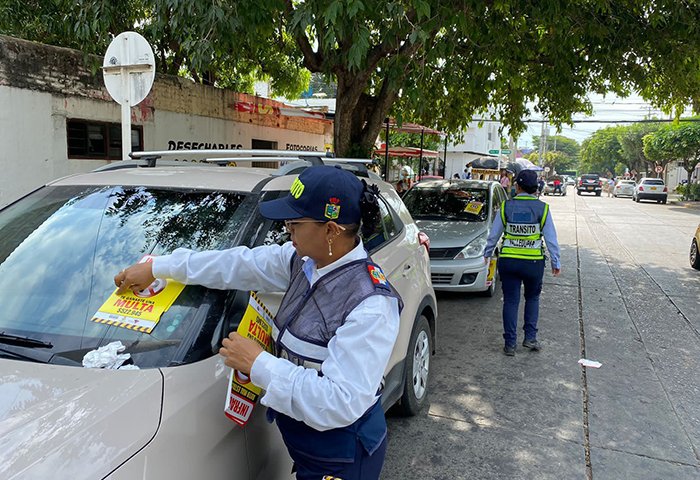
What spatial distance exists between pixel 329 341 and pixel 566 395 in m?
3.15

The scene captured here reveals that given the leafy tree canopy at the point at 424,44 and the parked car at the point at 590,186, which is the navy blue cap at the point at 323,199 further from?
the parked car at the point at 590,186

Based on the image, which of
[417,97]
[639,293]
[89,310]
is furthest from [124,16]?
[639,293]

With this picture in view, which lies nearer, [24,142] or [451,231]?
[24,142]

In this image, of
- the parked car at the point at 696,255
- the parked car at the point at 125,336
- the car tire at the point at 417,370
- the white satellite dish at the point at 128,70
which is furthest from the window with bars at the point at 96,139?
the parked car at the point at 696,255

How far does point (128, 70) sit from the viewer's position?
4391mm

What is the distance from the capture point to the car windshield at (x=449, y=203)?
24.5 ft

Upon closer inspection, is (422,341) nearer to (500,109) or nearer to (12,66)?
(12,66)

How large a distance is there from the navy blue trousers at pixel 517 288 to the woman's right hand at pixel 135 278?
3546 millimetres

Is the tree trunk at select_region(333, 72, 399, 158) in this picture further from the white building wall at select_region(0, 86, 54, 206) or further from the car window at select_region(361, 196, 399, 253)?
the car window at select_region(361, 196, 399, 253)

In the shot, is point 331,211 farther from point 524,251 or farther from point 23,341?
point 524,251

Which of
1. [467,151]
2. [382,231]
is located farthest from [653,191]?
[382,231]

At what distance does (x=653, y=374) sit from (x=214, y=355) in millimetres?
4185

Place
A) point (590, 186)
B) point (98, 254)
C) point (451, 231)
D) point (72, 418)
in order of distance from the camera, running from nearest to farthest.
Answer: point (72, 418) → point (98, 254) → point (451, 231) → point (590, 186)

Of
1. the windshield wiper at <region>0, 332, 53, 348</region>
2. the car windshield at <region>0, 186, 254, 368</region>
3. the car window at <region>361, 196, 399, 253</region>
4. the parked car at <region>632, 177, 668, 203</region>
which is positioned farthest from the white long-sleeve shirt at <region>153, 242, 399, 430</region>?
Result: the parked car at <region>632, 177, 668, 203</region>
